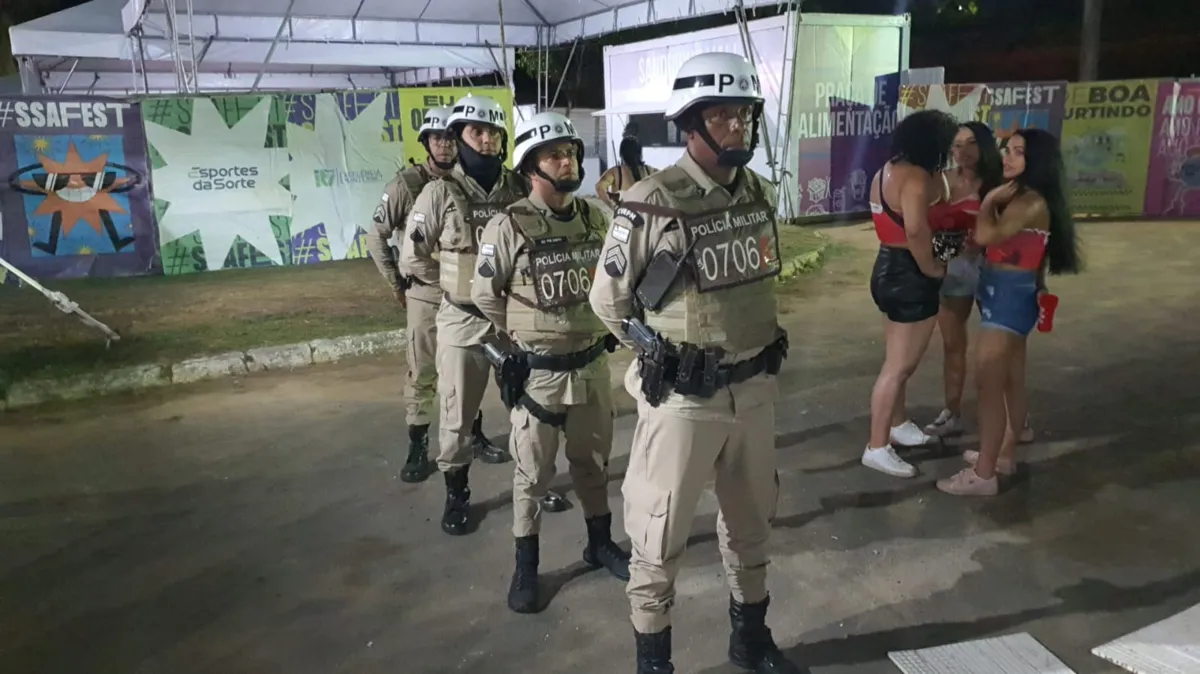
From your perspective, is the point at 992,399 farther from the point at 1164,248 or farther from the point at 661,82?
the point at 661,82

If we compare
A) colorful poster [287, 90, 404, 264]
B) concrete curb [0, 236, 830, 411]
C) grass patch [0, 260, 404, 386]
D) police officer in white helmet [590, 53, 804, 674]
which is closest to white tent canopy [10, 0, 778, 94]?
colorful poster [287, 90, 404, 264]

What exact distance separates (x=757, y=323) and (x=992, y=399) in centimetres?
214

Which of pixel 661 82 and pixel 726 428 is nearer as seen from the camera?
pixel 726 428

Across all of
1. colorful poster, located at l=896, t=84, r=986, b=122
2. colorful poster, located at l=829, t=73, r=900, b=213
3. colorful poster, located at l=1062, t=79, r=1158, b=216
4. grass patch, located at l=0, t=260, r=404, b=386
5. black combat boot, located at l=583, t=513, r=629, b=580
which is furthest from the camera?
colorful poster, located at l=829, t=73, r=900, b=213

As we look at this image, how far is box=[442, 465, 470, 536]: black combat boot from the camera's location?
14.3 feet

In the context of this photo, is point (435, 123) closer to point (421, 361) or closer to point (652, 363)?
point (421, 361)

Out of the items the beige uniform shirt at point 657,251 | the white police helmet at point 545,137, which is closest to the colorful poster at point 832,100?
the white police helmet at point 545,137

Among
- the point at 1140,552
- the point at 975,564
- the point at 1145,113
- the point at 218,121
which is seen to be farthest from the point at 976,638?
the point at 1145,113

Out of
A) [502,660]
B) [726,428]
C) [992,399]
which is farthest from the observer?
[992,399]

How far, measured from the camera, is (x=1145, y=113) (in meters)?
14.6

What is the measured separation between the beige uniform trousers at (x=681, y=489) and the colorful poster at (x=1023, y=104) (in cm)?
1379

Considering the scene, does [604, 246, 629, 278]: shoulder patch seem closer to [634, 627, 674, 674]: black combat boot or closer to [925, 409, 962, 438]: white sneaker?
[634, 627, 674, 674]: black combat boot

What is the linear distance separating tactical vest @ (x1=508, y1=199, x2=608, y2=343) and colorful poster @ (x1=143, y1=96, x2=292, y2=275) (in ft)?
28.8

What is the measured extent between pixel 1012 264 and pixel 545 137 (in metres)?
2.46
